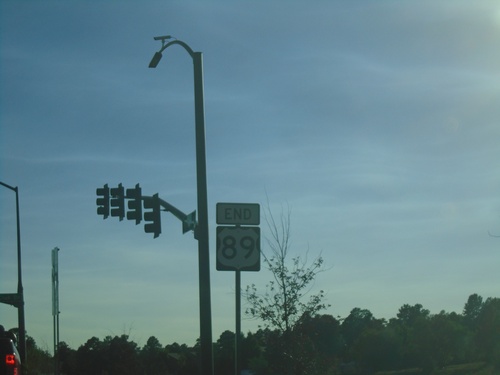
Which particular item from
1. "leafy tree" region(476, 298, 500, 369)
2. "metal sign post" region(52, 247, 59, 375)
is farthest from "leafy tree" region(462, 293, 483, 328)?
"metal sign post" region(52, 247, 59, 375)

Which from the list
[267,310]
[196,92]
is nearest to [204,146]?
[196,92]

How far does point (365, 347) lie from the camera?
73750 millimetres

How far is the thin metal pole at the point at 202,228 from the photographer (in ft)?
46.4

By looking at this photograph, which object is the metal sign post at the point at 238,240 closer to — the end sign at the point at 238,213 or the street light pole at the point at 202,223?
the end sign at the point at 238,213

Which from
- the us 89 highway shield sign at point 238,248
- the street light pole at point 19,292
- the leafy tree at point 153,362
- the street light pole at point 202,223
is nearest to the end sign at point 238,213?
the us 89 highway shield sign at point 238,248

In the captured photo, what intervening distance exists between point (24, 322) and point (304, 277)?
2046cm

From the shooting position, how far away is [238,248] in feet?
40.9

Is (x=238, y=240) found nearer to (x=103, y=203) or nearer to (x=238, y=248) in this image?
(x=238, y=248)

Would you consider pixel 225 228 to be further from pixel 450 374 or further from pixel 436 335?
pixel 436 335

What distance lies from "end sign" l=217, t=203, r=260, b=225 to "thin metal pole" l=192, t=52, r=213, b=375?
2.14 metres

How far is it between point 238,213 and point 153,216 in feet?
28.1

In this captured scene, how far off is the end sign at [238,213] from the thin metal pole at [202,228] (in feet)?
7.03

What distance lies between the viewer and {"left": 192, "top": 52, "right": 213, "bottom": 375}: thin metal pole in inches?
557

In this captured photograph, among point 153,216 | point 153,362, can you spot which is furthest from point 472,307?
point 153,216
